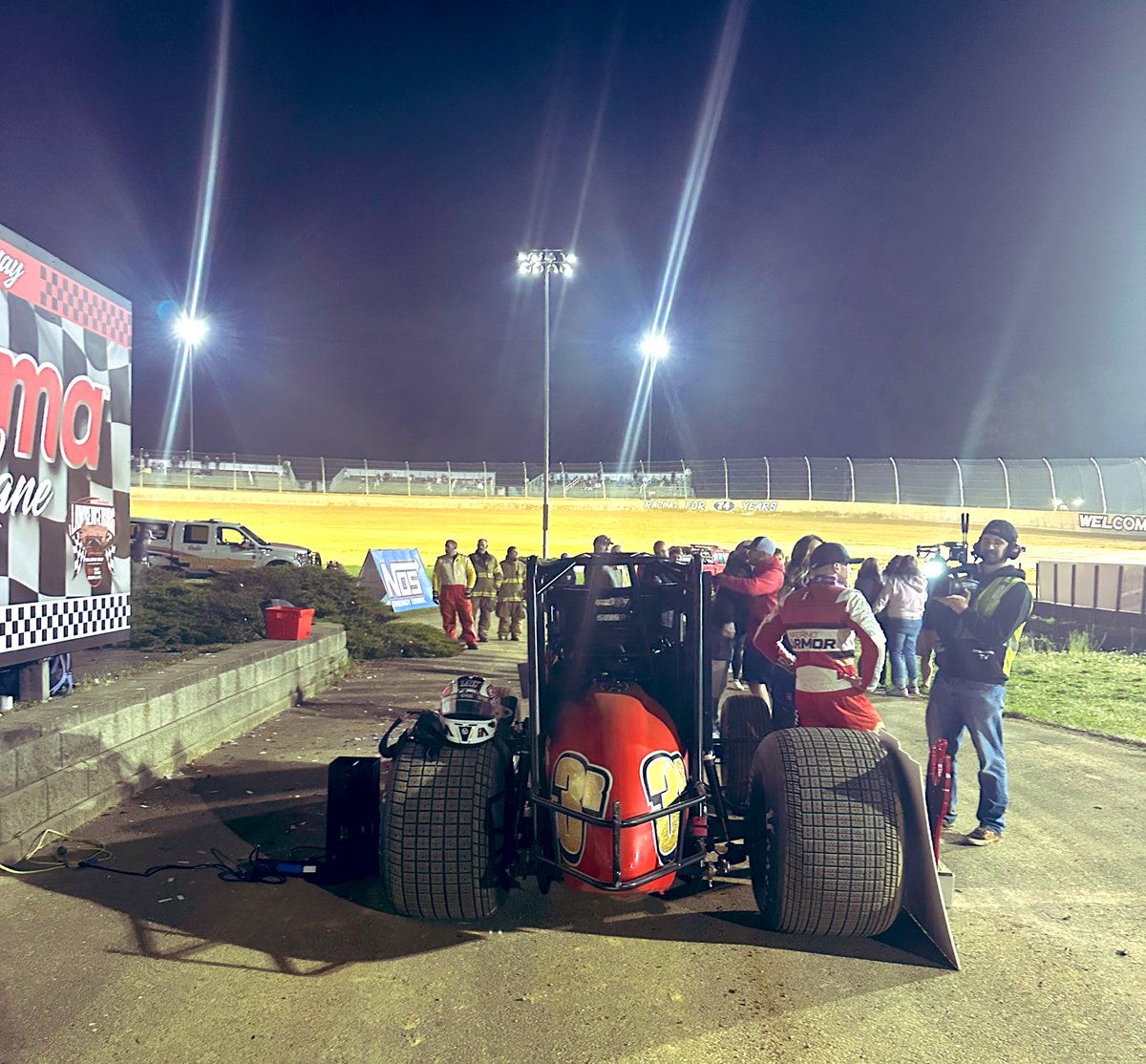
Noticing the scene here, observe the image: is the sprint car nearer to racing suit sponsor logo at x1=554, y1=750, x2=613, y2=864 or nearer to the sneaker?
racing suit sponsor logo at x1=554, y1=750, x2=613, y2=864

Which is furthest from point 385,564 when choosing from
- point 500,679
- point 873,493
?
point 873,493

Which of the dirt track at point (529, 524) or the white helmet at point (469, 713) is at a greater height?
the dirt track at point (529, 524)

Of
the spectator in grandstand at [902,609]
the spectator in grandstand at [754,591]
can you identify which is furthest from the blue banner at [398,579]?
the spectator in grandstand at [754,591]

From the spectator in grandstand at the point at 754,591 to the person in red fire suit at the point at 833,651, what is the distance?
2722 mm

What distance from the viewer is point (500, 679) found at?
11.3 m

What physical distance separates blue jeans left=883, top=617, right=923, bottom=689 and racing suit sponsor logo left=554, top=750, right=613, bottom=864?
24.8 feet

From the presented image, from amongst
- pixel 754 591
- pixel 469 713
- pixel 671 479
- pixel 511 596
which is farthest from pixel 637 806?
pixel 671 479

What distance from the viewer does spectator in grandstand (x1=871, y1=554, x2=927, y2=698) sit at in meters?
10.2

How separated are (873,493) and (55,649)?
37445 mm

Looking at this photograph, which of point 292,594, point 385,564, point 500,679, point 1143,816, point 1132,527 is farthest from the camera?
point 1132,527

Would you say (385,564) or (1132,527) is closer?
(385,564)

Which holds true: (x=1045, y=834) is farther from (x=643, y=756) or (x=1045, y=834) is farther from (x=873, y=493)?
(x=873, y=493)

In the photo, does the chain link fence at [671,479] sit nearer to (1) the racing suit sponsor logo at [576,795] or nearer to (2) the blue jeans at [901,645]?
(2) the blue jeans at [901,645]

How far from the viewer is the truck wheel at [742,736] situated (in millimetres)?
5387
